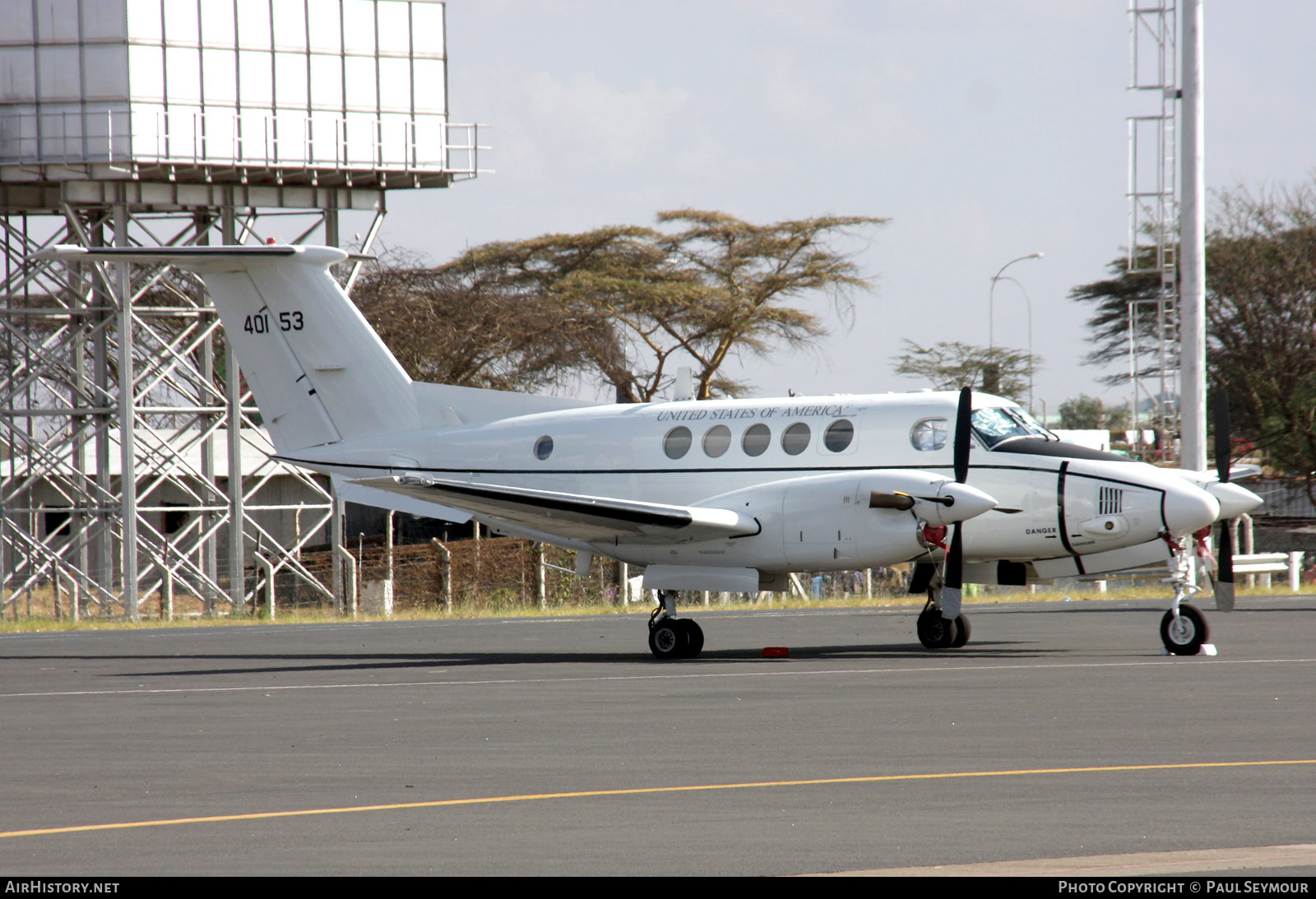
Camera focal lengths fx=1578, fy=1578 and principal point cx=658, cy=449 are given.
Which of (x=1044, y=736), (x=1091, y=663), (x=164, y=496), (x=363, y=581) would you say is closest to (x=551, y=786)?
(x=1044, y=736)

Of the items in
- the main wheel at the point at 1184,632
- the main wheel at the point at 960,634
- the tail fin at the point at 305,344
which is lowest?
the main wheel at the point at 960,634

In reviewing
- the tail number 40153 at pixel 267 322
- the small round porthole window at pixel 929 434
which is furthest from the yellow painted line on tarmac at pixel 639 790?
the tail number 40153 at pixel 267 322

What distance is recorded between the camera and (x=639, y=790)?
8719 millimetres

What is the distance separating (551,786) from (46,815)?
267 centimetres

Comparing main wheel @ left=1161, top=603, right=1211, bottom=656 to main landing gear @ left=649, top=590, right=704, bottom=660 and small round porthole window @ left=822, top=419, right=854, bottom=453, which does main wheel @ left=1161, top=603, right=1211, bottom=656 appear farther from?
main landing gear @ left=649, top=590, right=704, bottom=660

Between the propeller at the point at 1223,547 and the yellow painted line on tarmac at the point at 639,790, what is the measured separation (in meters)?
9.06

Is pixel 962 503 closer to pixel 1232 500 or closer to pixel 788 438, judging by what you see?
pixel 788 438

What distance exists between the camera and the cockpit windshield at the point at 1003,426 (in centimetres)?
1886

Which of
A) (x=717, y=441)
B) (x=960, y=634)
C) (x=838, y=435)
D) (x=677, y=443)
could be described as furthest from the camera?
(x=677, y=443)

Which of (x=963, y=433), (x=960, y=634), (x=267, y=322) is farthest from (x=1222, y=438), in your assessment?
(x=267, y=322)

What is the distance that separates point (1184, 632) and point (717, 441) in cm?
613

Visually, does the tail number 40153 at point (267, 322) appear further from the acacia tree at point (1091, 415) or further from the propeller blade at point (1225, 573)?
the acacia tree at point (1091, 415)
